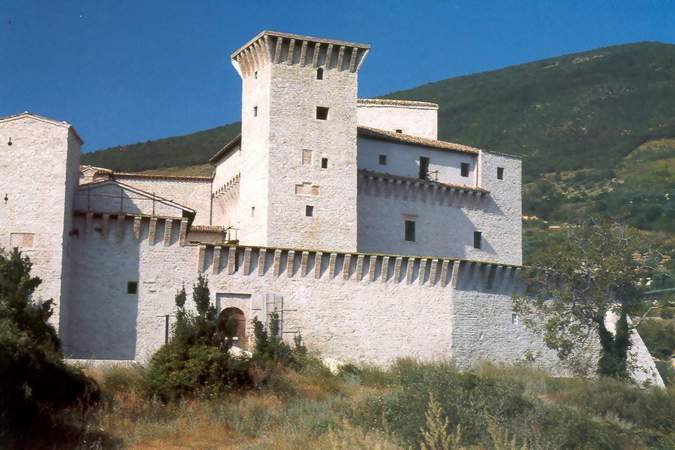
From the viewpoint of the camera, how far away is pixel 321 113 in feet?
118

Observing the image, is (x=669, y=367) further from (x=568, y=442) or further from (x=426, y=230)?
(x=568, y=442)

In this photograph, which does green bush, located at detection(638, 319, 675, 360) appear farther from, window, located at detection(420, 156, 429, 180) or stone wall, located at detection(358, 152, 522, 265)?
window, located at detection(420, 156, 429, 180)

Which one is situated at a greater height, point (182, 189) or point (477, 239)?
point (182, 189)

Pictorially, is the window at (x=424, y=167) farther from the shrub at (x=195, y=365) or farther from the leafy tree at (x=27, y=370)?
the leafy tree at (x=27, y=370)

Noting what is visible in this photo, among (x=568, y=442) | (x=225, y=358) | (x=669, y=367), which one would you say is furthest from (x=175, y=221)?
(x=669, y=367)

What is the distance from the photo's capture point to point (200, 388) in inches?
939

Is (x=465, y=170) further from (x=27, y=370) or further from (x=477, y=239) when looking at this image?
(x=27, y=370)

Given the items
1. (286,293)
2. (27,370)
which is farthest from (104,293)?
(27,370)

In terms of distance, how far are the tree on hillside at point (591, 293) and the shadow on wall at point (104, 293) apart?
46.1 ft

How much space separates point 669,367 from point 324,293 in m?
21.0

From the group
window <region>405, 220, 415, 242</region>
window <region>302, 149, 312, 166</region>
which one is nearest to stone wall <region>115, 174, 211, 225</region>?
window <region>302, 149, 312, 166</region>

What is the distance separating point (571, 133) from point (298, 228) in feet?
195

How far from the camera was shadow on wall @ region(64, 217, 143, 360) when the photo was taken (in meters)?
30.1

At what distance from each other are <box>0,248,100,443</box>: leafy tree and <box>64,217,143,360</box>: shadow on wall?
3.76 m
